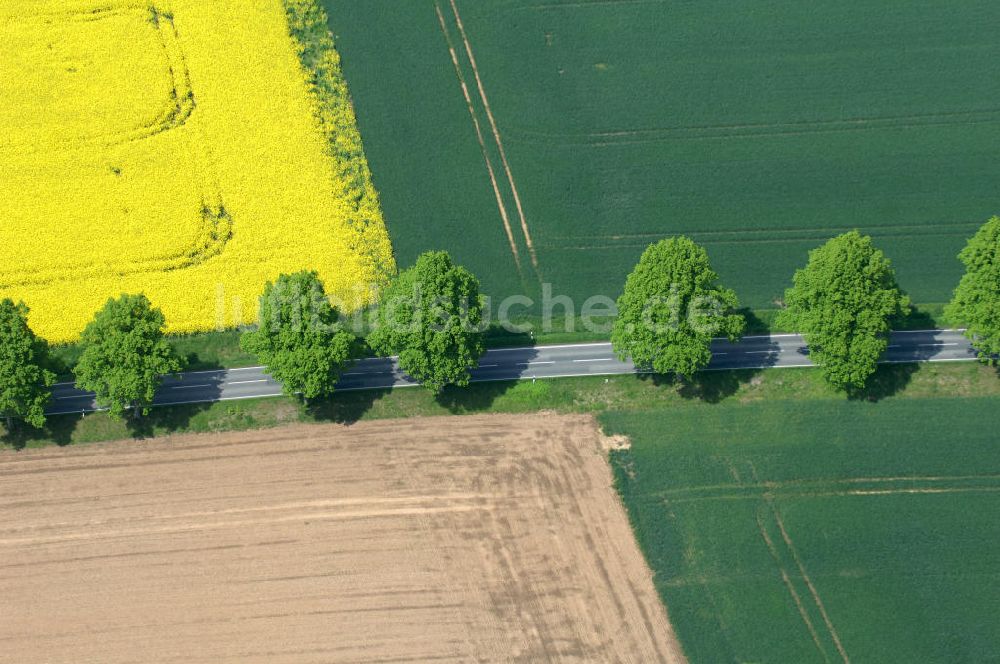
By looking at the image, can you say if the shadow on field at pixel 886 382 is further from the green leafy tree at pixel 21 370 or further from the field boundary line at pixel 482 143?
the green leafy tree at pixel 21 370

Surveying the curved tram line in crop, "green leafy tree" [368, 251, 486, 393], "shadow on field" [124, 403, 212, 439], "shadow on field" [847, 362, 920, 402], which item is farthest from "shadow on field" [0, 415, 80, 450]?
"shadow on field" [847, 362, 920, 402]

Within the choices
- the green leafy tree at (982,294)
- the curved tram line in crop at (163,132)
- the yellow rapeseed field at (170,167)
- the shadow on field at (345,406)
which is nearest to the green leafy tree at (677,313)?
the green leafy tree at (982,294)

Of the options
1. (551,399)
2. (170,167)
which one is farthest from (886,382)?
(170,167)

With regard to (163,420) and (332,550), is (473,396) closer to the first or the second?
(332,550)

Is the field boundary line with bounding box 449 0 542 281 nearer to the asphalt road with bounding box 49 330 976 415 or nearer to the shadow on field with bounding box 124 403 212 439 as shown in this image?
the asphalt road with bounding box 49 330 976 415

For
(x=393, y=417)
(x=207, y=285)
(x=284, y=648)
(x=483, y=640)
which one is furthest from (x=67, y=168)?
(x=483, y=640)

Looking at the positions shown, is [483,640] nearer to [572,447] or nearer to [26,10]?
[572,447]

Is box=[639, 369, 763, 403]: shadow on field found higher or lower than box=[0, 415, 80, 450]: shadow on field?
higher

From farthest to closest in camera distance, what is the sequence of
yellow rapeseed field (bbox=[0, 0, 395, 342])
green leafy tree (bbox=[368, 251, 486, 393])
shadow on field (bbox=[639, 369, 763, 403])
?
yellow rapeseed field (bbox=[0, 0, 395, 342]) < shadow on field (bbox=[639, 369, 763, 403]) < green leafy tree (bbox=[368, 251, 486, 393])
